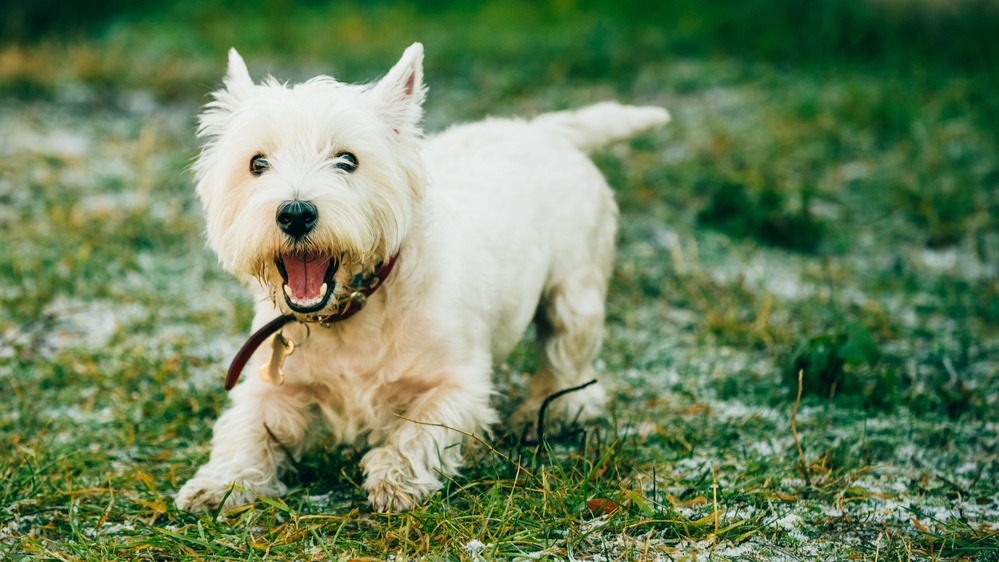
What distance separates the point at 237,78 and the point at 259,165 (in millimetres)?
358

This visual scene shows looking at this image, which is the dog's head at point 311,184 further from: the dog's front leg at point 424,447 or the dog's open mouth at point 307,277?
the dog's front leg at point 424,447

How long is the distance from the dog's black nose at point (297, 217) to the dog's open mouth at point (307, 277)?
0.12m

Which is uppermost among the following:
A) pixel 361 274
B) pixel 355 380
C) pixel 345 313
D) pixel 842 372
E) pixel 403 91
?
pixel 403 91

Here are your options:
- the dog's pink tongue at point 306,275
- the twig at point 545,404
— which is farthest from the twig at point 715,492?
the dog's pink tongue at point 306,275

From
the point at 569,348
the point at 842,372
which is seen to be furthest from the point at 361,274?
the point at 842,372

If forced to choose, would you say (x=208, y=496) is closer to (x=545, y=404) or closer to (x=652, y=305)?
(x=545, y=404)

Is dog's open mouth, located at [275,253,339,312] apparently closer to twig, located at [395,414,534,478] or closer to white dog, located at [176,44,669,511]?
white dog, located at [176,44,669,511]

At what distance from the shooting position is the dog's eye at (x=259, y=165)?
2904 millimetres

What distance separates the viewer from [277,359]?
10.3 ft

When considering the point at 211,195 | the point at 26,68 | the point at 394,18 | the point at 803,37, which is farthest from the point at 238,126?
the point at 394,18

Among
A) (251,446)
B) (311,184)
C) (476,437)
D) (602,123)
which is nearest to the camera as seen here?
(311,184)

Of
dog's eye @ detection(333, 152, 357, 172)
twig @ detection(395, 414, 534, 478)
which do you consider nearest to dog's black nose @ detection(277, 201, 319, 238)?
dog's eye @ detection(333, 152, 357, 172)

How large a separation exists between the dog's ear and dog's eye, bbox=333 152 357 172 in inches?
7.6

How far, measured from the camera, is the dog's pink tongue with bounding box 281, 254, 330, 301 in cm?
286
